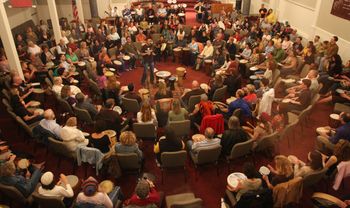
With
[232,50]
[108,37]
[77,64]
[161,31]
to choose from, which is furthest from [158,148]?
[161,31]

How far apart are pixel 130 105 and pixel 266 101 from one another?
10.9 feet

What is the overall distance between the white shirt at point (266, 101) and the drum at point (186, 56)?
16.8 ft

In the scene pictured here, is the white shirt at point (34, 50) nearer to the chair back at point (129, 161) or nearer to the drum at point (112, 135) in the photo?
the drum at point (112, 135)

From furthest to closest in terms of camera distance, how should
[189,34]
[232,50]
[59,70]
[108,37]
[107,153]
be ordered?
[189,34], [108,37], [232,50], [59,70], [107,153]

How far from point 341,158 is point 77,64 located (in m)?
7.98

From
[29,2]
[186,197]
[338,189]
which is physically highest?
[29,2]

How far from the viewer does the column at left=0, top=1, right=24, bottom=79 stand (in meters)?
7.69

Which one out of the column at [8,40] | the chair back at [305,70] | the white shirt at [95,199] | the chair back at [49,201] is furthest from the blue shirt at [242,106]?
the column at [8,40]

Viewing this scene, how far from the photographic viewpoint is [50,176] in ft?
13.3

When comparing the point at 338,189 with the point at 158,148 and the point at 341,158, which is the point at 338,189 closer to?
the point at 341,158

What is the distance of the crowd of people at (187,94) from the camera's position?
4.43 m

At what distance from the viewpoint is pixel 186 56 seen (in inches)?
443

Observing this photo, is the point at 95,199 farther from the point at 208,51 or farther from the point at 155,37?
the point at 155,37

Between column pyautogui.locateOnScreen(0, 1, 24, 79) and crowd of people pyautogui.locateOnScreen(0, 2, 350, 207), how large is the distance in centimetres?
32
